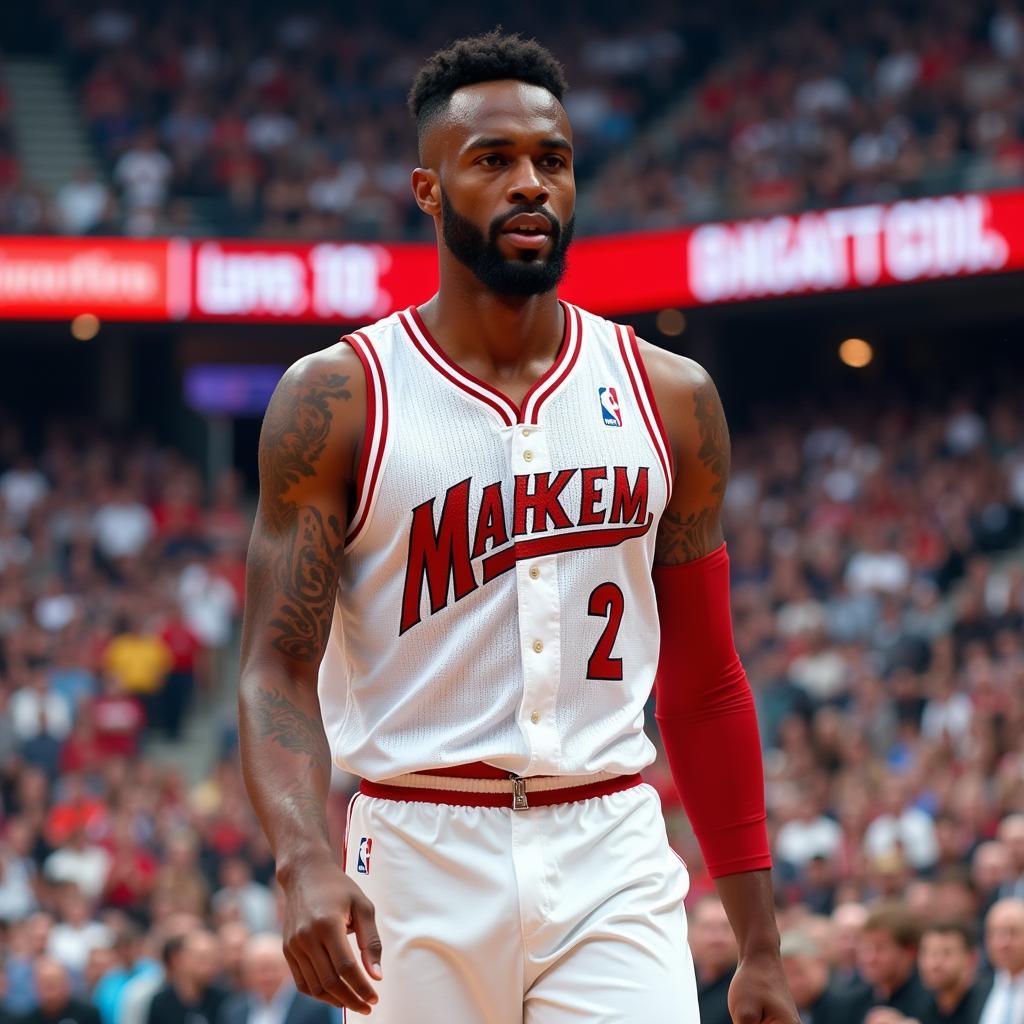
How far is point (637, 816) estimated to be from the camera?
3.26 m

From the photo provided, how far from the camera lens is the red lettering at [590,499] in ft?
10.6

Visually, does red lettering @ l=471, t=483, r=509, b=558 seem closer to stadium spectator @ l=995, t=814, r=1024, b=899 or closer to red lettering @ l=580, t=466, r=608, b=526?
red lettering @ l=580, t=466, r=608, b=526

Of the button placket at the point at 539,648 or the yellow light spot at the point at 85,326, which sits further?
the yellow light spot at the point at 85,326

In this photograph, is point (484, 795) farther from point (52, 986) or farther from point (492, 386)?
point (52, 986)

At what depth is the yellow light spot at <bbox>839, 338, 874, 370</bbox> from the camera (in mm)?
22156

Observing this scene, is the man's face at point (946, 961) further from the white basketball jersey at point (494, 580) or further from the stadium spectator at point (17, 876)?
the stadium spectator at point (17, 876)

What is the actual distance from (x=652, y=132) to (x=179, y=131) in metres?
5.58

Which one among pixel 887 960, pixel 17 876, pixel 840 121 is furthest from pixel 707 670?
pixel 840 121

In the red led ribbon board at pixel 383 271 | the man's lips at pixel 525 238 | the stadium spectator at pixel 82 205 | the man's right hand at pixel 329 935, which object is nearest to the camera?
the man's right hand at pixel 329 935

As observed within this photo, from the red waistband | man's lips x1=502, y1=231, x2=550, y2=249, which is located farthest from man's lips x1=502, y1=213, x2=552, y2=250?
the red waistband

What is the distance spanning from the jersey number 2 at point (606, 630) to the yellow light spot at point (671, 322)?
17.9 meters

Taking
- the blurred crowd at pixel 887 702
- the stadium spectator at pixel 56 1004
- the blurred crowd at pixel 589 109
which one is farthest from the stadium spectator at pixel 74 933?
the blurred crowd at pixel 589 109

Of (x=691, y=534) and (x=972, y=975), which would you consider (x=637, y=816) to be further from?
(x=972, y=975)

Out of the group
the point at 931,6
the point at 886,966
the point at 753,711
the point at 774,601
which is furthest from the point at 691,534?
the point at 931,6
